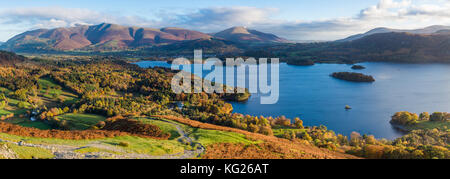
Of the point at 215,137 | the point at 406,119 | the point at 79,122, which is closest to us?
the point at 215,137

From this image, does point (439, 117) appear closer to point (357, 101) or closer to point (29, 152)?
point (357, 101)

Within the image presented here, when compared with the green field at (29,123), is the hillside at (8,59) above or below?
above

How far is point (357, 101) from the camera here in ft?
272

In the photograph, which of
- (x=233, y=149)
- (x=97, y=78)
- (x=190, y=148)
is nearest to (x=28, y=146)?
(x=190, y=148)

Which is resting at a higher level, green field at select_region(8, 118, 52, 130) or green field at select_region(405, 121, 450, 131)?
green field at select_region(8, 118, 52, 130)

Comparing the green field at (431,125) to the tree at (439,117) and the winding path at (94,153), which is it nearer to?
the tree at (439,117)

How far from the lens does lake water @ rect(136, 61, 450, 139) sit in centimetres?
6256

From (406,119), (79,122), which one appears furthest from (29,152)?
(406,119)

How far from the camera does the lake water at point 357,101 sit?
62.6 metres

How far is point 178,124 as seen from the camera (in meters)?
31.4

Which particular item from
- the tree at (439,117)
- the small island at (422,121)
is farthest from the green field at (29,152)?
the tree at (439,117)

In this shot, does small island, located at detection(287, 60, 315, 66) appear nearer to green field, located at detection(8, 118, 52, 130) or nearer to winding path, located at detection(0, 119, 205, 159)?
green field, located at detection(8, 118, 52, 130)

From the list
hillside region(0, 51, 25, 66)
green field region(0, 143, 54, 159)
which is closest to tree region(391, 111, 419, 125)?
green field region(0, 143, 54, 159)

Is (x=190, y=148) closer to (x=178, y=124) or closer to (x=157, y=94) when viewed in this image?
(x=178, y=124)
